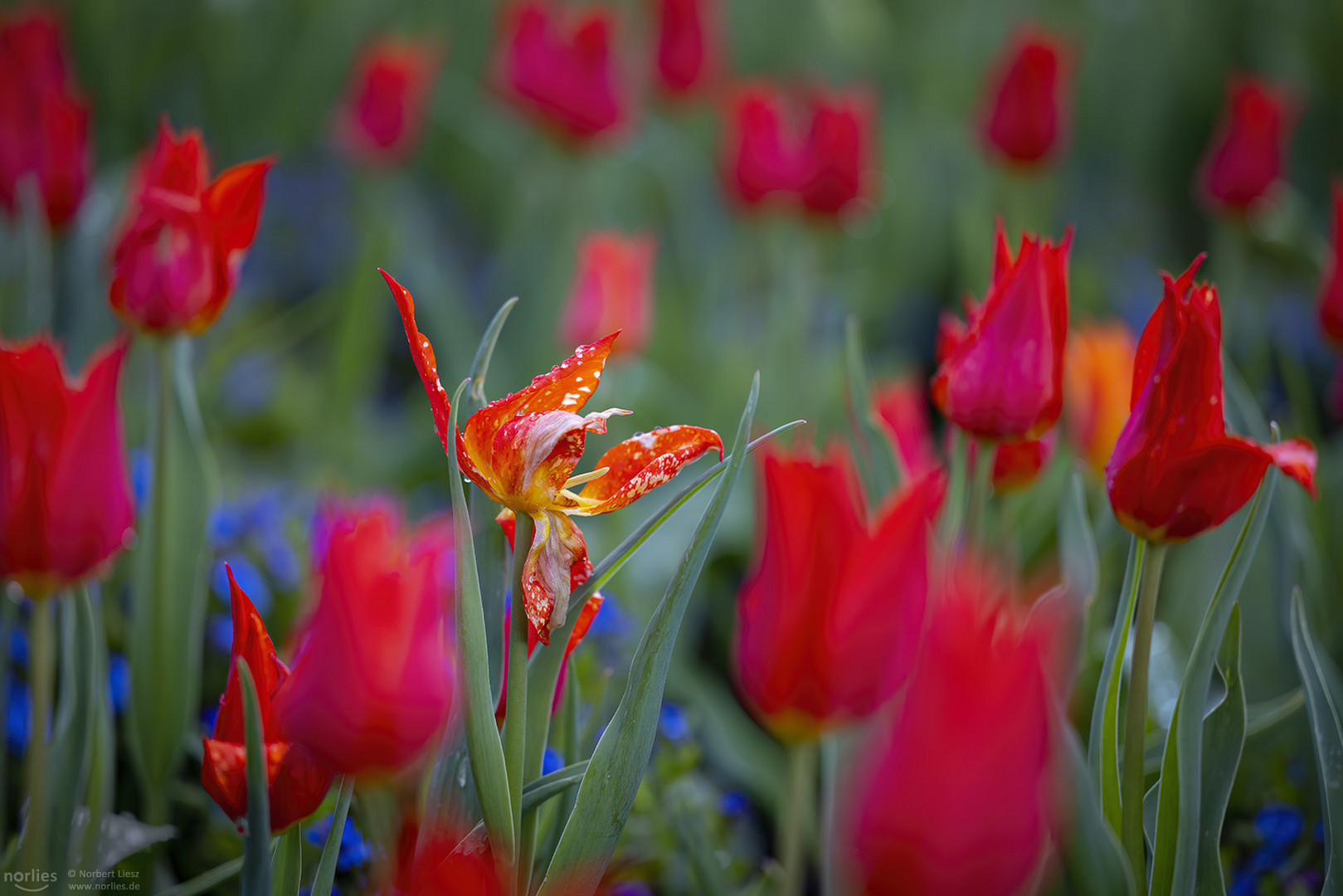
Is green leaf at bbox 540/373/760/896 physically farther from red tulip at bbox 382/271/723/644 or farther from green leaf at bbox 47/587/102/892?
green leaf at bbox 47/587/102/892

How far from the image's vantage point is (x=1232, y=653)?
58 centimetres

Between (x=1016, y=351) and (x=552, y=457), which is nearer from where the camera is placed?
(x=552, y=457)

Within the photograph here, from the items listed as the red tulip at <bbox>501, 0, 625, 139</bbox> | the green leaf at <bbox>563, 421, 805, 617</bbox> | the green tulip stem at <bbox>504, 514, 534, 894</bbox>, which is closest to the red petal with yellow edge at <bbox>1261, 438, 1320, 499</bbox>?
the green leaf at <bbox>563, 421, 805, 617</bbox>

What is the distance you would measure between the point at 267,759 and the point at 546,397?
193 millimetres

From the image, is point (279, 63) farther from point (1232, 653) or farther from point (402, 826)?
point (1232, 653)

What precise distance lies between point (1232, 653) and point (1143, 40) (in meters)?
2.53

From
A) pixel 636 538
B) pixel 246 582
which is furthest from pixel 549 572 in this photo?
pixel 246 582

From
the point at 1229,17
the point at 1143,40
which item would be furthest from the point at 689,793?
the point at 1229,17

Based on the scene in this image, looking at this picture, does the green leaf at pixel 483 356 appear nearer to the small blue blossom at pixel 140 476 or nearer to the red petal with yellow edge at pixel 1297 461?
the red petal with yellow edge at pixel 1297 461

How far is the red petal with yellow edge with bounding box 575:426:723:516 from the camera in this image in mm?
450

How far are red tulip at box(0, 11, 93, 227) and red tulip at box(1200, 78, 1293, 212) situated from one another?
135cm

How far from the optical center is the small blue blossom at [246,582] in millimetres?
913

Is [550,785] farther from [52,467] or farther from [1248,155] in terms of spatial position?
[1248,155]

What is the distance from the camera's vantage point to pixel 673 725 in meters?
0.81
